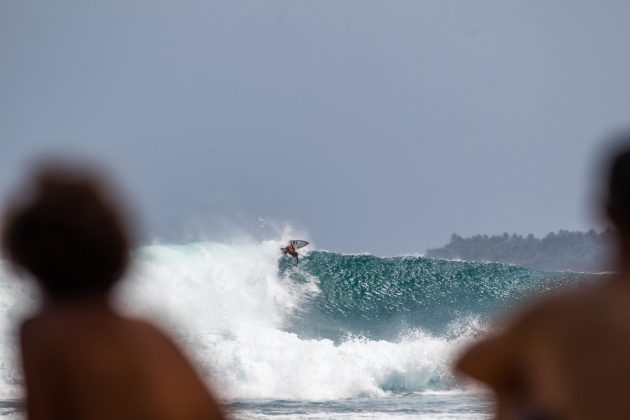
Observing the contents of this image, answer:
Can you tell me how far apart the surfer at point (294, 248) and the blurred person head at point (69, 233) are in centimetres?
2754

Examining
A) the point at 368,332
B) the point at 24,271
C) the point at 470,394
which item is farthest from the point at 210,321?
the point at 24,271

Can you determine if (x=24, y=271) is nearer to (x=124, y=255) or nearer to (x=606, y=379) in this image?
(x=124, y=255)

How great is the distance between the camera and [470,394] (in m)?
18.8

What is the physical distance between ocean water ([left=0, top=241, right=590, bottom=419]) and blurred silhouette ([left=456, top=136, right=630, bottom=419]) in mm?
13633

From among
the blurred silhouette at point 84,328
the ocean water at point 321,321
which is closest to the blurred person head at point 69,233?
the blurred silhouette at point 84,328

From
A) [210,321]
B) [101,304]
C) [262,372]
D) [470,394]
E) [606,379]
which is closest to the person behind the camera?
[606,379]

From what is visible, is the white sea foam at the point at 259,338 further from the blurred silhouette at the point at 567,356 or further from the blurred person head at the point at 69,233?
the blurred silhouette at the point at 567,356

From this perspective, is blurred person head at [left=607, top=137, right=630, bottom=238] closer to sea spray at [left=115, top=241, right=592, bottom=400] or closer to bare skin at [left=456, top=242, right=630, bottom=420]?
bare skin at [left=456, top=242, right=630, bottom=420]

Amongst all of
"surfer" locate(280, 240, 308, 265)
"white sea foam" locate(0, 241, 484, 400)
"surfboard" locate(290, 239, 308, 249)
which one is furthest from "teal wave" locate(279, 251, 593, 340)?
"white sea foam" locate(0, 241, 484, 400)

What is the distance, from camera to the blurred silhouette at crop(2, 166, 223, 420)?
1.54m

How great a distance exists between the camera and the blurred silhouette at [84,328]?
154cm

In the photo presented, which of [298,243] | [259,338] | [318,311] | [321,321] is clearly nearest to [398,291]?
[298,243]

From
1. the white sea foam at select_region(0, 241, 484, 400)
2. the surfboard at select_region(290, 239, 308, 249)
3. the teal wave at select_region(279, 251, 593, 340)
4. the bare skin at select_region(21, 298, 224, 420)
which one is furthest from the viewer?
→ the surfboard at select_region(290, 239, 308, 249)

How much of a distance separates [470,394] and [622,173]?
1755 centimetres
